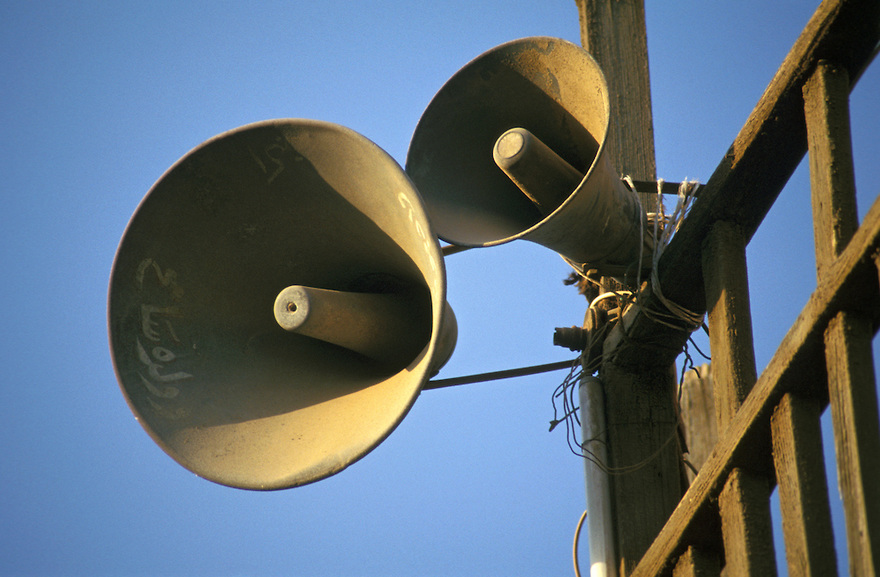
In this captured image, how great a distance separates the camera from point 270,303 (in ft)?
9.15

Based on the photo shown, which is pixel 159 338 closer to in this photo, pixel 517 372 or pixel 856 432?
pixel 517 372

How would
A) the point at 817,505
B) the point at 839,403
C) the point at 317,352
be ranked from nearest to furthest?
the point at 839,403 → the point at 817,505 → the point at 317,352

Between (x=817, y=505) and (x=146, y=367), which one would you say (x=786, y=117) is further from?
(x=146, y=367)

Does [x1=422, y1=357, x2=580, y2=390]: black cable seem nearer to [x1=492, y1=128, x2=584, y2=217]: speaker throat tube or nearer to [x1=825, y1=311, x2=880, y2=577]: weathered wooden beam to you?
[x1=492, y1=128, x2=584, y2=217]: speaker throat tube

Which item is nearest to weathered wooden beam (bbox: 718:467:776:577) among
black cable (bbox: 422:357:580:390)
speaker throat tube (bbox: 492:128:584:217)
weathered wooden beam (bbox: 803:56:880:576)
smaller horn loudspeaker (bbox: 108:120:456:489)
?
weathered wooden beam (bbox: 803:56:880:576)

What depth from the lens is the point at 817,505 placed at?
69.1 inches

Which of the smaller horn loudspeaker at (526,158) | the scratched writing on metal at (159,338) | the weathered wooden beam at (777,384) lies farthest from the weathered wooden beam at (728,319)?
the scratched writing on metal at (159,338)

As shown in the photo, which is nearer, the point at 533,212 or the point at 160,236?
the point at 160,236

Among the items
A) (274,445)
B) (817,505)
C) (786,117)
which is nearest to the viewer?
(817,505)

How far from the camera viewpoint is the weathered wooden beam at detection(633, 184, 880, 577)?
1.62 m

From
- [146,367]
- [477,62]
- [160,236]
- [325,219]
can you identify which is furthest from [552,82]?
[146,367]

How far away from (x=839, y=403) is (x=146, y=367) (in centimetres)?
167

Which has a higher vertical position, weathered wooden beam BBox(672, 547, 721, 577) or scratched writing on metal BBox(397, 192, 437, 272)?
scratched writing on metal BBox(397, 192, 437, 272)

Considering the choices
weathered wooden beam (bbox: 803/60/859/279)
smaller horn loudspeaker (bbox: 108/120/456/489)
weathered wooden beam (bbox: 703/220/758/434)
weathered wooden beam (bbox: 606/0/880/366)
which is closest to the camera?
weathered wooden beam (bbox: 803/60/859/279)
